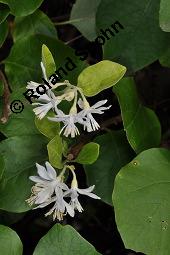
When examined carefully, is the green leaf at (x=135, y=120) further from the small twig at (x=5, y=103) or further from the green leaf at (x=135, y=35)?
the small twig at (x=5, y=103)

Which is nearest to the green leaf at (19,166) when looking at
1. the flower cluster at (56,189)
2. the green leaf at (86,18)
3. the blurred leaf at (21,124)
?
the blurred leaf at (21,124)

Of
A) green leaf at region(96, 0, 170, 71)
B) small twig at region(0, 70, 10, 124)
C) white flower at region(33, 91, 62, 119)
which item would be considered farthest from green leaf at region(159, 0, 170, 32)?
small twig at region(0, 70, 10, 124)

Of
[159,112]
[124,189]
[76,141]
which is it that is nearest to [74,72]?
[76,141]

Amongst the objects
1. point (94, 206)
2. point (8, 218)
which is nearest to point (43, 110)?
point (8, 218)

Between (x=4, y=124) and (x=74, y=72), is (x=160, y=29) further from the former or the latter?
(x=4, y=124)

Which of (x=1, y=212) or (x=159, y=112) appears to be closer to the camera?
(x=1, y=212)

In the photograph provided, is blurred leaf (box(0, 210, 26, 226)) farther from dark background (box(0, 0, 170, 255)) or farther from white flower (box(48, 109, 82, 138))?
white flower (box(48, 109, 82, 138))

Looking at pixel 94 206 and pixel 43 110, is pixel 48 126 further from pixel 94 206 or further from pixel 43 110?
pixel 94 206
